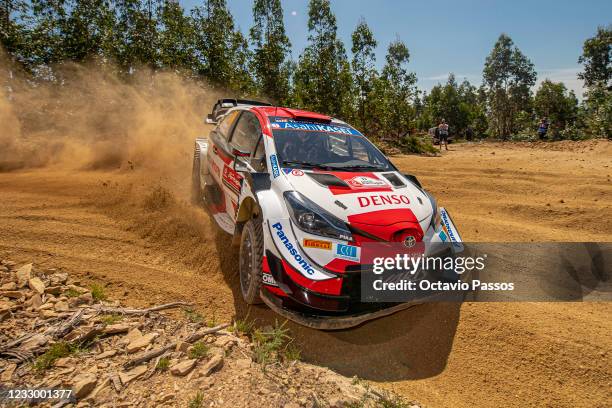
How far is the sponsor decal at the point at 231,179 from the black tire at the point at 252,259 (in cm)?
62

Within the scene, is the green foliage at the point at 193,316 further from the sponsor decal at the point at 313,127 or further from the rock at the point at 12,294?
the sponsor decal at the point at 313,127

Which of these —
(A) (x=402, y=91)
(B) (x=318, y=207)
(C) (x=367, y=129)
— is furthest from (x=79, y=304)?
(A) (x=402, y=91)

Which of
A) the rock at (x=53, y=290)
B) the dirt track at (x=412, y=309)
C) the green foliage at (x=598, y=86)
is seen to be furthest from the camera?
the green foliage at (x=598, y=86)

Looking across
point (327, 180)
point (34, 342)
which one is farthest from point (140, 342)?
point (327, 180)

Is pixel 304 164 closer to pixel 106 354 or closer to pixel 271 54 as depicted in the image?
pixel 106 354

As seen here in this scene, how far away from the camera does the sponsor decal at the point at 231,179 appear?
417 centimetres

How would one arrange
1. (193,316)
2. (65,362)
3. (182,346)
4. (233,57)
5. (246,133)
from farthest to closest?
(233,57) → (246,133) → (193,316) → (182,346) → (65,362)

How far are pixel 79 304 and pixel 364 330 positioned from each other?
107 inches

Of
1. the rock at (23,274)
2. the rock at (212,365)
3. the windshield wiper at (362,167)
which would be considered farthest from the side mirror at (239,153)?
the rock at (23,274)

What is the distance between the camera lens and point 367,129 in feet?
64.1

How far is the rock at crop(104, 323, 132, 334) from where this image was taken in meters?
2.97

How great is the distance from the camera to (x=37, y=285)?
11.7ft

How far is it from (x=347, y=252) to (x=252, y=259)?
3.17ft

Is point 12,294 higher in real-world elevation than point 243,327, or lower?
higher
